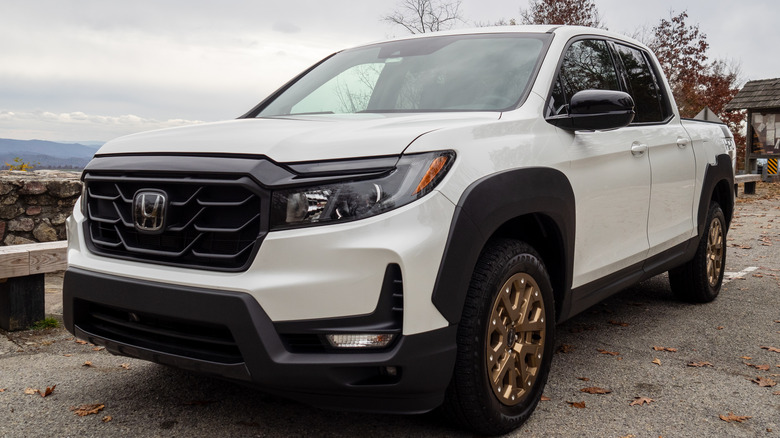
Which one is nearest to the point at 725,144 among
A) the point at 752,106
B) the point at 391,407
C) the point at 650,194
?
the point at 650,194

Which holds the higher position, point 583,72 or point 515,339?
point 583,72

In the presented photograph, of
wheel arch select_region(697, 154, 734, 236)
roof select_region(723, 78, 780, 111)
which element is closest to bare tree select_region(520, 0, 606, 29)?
roof select_region(723, 78, 780, 111)

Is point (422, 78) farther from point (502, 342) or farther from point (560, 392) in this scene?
point (560, 392)

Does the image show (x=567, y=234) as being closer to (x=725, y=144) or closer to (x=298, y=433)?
(x=298, y=433)

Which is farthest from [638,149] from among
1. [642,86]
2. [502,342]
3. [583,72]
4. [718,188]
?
[718,188]

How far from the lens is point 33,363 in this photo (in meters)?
3.99

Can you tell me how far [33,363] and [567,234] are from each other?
303 centimetres

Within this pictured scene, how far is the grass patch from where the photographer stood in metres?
4.66

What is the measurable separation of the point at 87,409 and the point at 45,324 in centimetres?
169

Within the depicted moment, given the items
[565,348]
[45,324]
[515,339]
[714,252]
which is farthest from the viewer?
[714,252]

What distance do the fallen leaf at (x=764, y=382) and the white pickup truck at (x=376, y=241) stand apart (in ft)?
3.49

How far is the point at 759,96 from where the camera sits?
26984 millimetres

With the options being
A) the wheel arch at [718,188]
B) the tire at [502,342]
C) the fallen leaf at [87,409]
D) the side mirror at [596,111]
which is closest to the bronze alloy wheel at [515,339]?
the tire at [502,342]

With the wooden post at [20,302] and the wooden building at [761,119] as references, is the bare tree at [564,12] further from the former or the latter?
the wooden post at [20,302]
